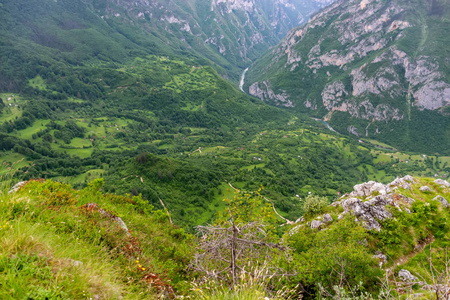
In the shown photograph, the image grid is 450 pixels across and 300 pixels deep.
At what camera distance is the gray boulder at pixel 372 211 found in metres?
15.8

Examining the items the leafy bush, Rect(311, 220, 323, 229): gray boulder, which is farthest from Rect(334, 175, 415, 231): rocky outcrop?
the leafy bush

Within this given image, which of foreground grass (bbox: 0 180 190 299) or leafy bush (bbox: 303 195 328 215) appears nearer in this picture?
foreground grass (bbox: 0 180 190 299)

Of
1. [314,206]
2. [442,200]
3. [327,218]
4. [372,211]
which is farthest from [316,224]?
[442,200]

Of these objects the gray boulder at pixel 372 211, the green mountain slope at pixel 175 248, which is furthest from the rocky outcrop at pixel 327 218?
the gray boulder at pixel 372 211

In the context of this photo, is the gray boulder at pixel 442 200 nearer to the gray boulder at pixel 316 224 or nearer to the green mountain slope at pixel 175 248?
the green mountain slope at pixel 175 248

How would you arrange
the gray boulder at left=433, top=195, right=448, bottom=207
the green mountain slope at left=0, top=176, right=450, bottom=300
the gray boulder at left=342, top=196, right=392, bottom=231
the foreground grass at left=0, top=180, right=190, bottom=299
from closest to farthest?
the foreground grass at left=0, top=180, right=190, bottom=299, the green mountain slope at left=0, top=176, right=450, bottom=300, the gray boulder at left=342, top=196, right=392, bottom=231, the gray boulder at left=433, top=195, right=448, bottom=207

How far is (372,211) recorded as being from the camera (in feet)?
54.4

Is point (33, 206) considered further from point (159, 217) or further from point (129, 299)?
point (159, 217)

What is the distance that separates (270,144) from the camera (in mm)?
147375

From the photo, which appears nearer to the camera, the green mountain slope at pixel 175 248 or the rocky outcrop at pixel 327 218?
the green mountain slope at pixel 175 248

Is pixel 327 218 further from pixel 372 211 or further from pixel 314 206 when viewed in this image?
pixel 372 211

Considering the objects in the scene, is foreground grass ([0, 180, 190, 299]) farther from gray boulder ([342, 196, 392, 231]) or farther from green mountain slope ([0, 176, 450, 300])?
gray boulder ([342, 196, 392, 231])

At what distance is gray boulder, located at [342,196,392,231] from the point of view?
15812 millimetres

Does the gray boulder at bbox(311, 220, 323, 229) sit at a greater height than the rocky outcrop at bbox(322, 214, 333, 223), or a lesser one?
lesser
